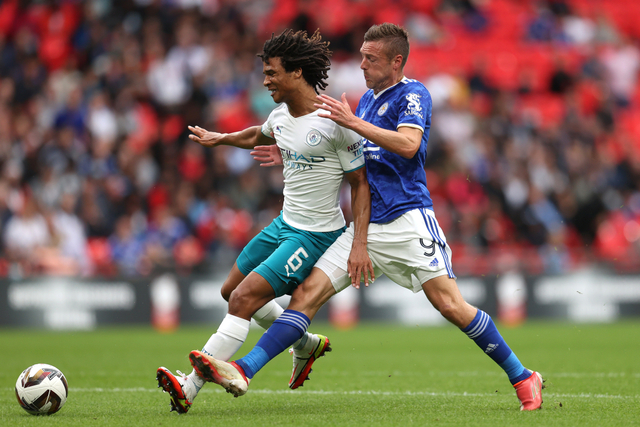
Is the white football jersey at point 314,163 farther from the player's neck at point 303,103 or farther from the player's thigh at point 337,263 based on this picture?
the player's thigh at point 337,263

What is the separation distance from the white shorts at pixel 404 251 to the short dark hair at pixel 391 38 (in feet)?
3.38

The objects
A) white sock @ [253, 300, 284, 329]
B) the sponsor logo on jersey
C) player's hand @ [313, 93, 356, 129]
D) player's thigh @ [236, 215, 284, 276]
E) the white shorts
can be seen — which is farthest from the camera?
white sock @ [253, 300, 284, 329]

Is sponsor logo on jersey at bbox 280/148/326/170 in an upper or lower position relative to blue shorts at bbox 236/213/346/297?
upper

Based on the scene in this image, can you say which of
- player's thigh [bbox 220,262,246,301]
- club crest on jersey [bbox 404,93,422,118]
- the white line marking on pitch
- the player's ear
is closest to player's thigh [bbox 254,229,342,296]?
player's thigh [bbox 220,262,246,301]

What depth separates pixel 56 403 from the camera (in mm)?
5266

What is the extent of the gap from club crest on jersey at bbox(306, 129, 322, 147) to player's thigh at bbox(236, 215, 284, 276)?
24.4 inches

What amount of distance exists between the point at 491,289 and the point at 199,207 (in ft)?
16.3

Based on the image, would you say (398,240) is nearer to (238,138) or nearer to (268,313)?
(268,313)

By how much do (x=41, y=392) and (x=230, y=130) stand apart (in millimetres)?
9809

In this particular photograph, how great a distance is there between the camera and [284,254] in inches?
210

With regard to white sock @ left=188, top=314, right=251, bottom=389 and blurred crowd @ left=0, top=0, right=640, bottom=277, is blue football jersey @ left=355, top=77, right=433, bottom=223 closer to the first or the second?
white sock @ left=188, top=314, right=251, bottom=389

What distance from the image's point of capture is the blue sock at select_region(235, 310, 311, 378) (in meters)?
5.09

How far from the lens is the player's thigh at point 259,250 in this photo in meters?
5.65

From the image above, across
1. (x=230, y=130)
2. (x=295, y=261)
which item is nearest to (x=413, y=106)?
(x=295, y=261)
